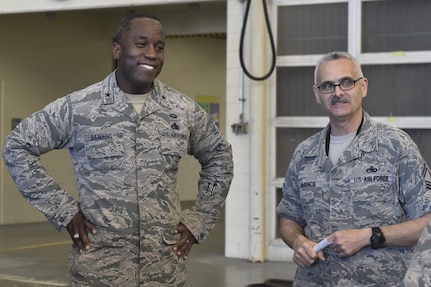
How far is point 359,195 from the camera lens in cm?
310

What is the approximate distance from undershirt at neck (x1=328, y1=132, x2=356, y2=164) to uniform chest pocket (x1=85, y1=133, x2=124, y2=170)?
0.91 m

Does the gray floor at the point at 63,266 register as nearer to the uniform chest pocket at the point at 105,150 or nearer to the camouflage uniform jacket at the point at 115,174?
the camouflage uniform jacket at the point at 115,174

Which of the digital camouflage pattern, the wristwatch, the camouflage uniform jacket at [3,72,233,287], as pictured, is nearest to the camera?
the digital camouflage pattern

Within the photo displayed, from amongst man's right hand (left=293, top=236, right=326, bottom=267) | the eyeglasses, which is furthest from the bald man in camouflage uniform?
the eyeglasses

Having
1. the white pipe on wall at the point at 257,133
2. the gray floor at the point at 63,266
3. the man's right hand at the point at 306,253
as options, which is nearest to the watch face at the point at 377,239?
the man's right hand at the point at 306,253

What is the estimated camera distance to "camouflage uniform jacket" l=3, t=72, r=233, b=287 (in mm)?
3492

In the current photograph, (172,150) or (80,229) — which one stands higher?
(172,150)

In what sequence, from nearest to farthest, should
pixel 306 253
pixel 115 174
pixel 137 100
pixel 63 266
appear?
pixel 306 253 → pixel 115 174 → pixel 137 100 → pixel 63 266

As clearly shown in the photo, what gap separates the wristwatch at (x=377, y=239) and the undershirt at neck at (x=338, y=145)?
34cm

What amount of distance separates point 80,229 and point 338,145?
1.17 metres

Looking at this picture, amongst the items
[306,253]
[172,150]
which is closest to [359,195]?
[306,253]

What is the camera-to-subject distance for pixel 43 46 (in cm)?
1344

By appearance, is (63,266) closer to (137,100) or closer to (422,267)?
(137,100)

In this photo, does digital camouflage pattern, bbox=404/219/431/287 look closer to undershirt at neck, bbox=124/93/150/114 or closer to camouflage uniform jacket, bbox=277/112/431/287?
camouflage uniform jacket, bbox=277/112/431/287
